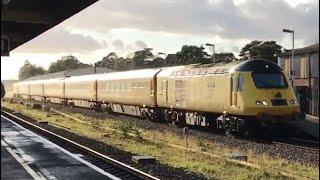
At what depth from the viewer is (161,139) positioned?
72.7ft

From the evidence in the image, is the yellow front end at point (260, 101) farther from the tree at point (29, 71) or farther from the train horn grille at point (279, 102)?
the tree at point (29, 71)

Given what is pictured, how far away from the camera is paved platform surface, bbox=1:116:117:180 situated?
1193 centimetres

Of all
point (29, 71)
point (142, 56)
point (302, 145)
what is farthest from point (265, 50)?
point (29, 71)

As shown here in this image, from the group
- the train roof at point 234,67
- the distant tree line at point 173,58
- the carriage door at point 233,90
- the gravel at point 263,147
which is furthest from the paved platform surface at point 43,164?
the distant tree line at point 173,58

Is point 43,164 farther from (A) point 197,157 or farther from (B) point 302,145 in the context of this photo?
(B) point 302,145

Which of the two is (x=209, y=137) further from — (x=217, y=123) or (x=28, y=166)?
(x=28, y=166)

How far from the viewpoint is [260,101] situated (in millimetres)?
21516

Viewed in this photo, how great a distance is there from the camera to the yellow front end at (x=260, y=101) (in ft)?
69.7

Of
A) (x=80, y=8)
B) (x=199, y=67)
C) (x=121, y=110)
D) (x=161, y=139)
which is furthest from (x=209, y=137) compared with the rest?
(x=121, y=110)

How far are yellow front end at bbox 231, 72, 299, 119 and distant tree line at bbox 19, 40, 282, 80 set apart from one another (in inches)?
137

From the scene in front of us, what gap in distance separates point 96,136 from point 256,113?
7.20m

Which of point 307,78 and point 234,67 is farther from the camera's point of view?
point 307,78

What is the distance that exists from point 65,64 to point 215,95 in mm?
145948

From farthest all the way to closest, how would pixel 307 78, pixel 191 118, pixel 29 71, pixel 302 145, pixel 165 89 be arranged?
pixel 29 71 < pixel 307 78 < pixel 165 89 < pixel 191 118 < pixel 302 145
